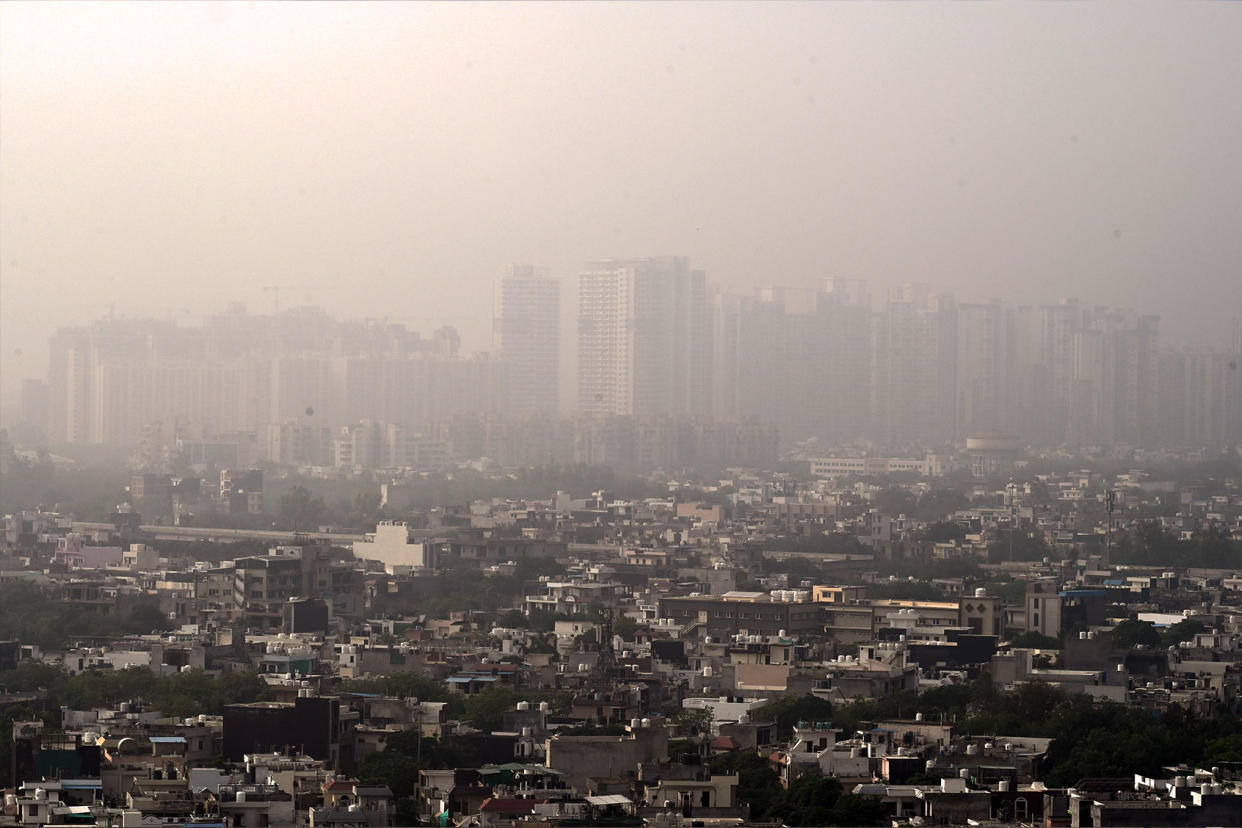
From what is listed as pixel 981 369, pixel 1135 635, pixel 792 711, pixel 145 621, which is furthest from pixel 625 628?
pixel 981 369

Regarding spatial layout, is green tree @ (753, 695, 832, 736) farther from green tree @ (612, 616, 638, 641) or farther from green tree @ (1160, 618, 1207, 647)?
green tree @ (1160, 618, 1207, 647)

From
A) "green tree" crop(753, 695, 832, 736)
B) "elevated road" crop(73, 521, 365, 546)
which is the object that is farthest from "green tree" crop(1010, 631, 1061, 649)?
"elevated road" crop(73, 521, 365, 546)

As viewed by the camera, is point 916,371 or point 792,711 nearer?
point 792,711

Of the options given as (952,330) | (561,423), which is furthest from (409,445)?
(952,330)

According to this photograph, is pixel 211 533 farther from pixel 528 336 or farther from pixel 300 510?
pixel 528 336

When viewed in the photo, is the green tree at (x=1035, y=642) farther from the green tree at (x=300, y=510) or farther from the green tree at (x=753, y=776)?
the green tree at (x=300, y=510)
